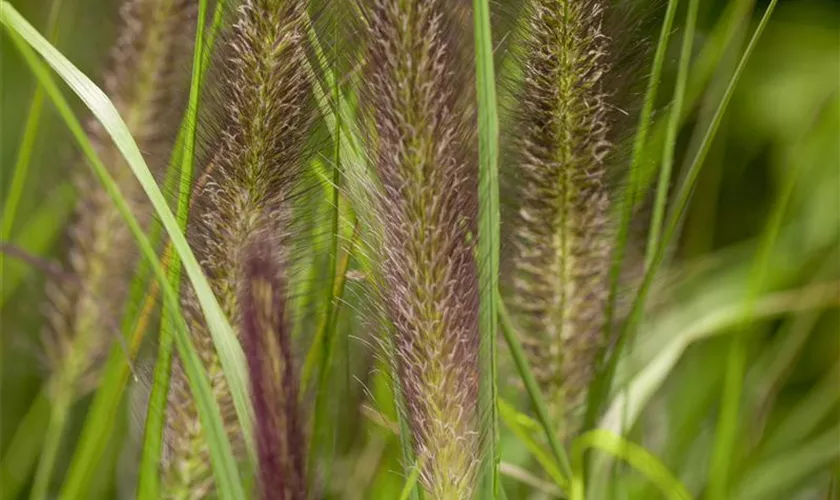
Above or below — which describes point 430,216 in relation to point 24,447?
above

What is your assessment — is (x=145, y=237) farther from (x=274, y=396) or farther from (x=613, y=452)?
(x=613, y=452)

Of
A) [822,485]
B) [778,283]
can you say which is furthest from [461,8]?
[778,283]

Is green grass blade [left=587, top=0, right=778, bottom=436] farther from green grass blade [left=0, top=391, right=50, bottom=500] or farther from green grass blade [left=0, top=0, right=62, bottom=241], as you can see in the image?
green grass blade [left=0, top=391, right=50, bottom=500]

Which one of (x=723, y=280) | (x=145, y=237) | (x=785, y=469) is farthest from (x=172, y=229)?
(x=723, y=280)

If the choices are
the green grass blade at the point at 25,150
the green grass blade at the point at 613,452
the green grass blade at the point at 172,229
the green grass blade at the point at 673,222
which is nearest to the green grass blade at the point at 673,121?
the green grass blade at the point at 673,222

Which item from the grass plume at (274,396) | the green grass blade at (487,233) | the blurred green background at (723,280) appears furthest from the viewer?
the blurred green background at (723,280)

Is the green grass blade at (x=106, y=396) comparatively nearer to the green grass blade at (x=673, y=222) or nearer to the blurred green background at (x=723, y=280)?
the blurred green background at (x=723, y=280)

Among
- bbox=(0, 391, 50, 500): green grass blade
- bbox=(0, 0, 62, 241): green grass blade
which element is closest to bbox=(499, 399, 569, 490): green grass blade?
bbox=(0, 0, 62, 241): green grass blade
